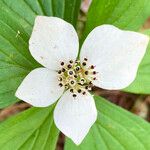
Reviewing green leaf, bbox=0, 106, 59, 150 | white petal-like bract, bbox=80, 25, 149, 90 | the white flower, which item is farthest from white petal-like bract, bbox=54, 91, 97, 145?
green leaf, bbox=0, 106, 59, 150

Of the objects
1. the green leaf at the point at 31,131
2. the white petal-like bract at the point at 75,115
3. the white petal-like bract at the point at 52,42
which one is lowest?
the green leaf at the point at 31,131

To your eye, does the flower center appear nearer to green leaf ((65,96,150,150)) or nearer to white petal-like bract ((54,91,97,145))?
white petal-like bract ((54,91,97,145))

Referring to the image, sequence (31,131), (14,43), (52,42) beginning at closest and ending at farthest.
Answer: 1. (52,42)
2. (14,43)
3. (31,131)

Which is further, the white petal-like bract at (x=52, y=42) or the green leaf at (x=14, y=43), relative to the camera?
the green leaf at (x=14, y=43)

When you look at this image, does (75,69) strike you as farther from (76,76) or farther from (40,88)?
(40,88)

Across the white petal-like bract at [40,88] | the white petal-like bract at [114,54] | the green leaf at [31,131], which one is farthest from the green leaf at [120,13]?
the green leaf at [31,131]

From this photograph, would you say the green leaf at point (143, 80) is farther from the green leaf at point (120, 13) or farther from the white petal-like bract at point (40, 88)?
the white petal-like bract at point (40, 88)

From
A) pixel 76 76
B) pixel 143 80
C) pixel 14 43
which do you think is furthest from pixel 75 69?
pixel 143 80
